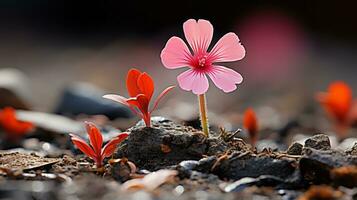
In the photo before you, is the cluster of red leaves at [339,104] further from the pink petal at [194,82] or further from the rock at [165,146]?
the pink petal at [194,82]

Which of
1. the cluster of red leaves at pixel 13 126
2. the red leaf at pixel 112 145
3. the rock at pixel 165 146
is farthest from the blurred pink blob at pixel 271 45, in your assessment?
the red leaf at pixel 112 145

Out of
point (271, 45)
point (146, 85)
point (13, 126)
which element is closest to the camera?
point (146, 85)

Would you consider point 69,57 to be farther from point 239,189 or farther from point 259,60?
point 239,189

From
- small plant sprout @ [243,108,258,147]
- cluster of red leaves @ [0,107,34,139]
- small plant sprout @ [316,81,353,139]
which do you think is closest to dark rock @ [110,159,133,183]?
small plant sprout @ [243,108,258,147]

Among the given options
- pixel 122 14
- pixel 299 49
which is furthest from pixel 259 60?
pixel 122 14

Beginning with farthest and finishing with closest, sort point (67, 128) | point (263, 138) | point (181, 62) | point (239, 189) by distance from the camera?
1. point (263, 138)
2. point (67, 128)
3. point (181, 62)
4. point (239, 189)

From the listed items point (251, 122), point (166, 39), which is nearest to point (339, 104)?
point (251, 122)

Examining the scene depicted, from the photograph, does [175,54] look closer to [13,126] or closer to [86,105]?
[13,126]
